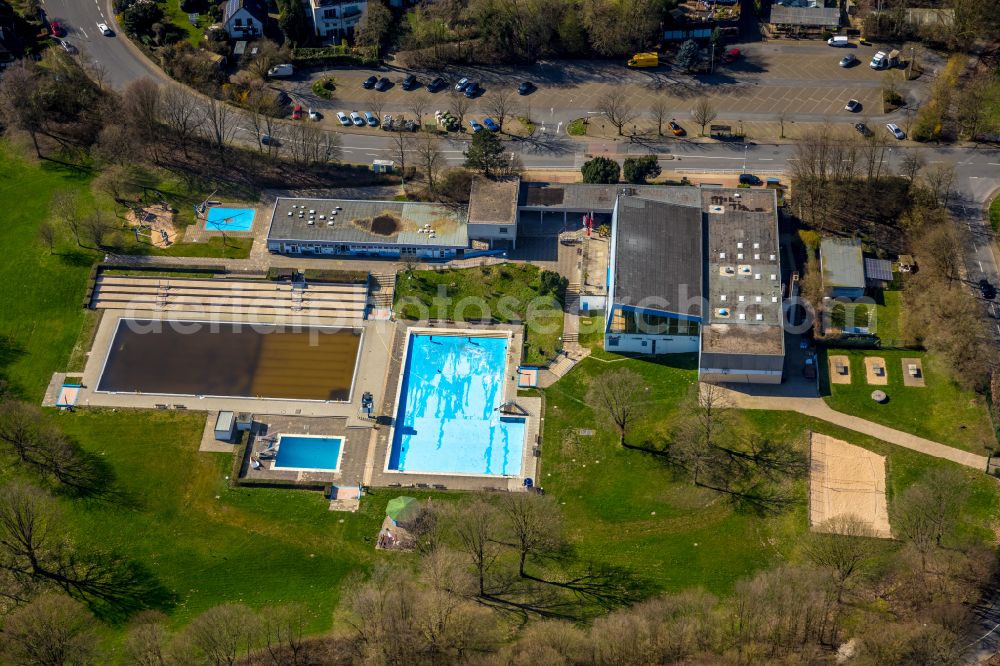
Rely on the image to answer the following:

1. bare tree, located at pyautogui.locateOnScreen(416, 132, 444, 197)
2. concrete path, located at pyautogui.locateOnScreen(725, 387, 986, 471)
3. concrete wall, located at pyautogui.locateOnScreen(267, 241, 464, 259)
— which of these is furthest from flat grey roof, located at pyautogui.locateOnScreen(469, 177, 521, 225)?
concrete path, located at pyautogui.locateOnScreen(725, 387, 986, 471)

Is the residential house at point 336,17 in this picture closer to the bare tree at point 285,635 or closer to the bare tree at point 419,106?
the bare tree at point 419,106

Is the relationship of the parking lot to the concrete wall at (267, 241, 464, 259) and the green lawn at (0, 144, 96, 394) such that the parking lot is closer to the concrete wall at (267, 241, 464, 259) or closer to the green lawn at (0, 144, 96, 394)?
the concrete wall at (267, 241, 464, 259)

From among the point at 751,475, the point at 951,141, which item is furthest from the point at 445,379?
the point at 951,141

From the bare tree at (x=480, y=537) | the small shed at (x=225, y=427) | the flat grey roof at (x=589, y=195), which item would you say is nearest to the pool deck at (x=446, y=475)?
the bare tree at (x=480, y=537)

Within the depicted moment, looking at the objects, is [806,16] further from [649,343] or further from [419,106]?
[649,343]

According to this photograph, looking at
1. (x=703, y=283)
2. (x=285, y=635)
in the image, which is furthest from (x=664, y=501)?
(x=285, y=635)
